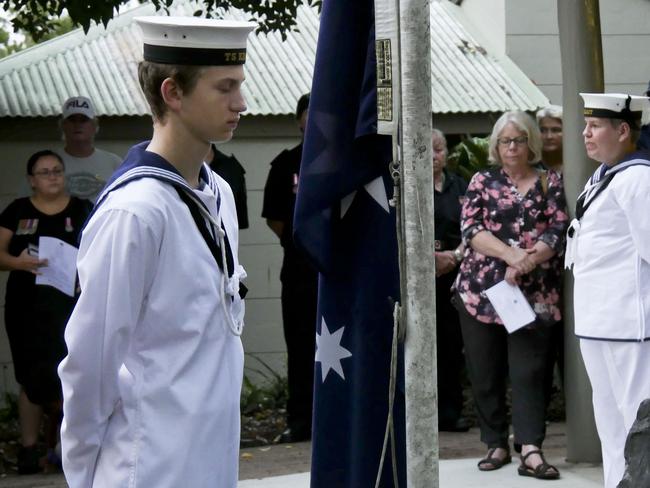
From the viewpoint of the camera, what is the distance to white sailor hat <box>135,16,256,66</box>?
3027mm

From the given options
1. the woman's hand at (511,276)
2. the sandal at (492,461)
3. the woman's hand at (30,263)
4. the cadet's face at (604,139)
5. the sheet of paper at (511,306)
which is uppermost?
the cadet's face at (604,139)

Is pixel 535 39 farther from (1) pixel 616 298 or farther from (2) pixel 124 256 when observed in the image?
(2) pixel 124 256

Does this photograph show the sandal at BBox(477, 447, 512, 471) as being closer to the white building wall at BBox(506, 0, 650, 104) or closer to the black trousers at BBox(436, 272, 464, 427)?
the black trousers at BBox(436, 272, 464, 427)

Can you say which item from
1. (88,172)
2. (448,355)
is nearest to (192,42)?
(88,172)

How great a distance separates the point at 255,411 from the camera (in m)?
10.5

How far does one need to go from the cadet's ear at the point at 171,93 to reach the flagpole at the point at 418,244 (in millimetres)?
764

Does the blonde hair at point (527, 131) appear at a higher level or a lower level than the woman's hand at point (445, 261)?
higher

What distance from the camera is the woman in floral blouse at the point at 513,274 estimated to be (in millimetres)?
7371

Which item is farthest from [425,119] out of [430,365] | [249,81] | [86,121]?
[249,81]

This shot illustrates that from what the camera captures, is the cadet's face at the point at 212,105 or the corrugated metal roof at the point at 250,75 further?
the corrugated metal roof at the point at 250,75

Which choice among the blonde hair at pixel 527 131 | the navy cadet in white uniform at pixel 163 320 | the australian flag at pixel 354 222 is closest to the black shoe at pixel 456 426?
the blonde hair at pixel 527 131

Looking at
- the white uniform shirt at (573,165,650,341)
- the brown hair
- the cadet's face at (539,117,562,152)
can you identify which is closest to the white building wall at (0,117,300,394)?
the cadet's face at (539,117,562,152)

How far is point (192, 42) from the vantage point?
303cm

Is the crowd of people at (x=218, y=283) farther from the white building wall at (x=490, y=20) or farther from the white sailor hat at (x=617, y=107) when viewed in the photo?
the white building wall at (x=490, y=20)
